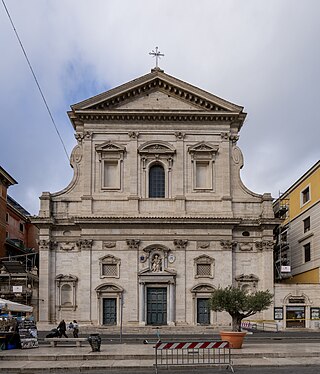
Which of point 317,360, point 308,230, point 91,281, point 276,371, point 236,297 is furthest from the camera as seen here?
point 308,230

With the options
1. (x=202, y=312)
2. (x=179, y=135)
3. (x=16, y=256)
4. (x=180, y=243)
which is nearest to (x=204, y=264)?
(x=180, y=243)

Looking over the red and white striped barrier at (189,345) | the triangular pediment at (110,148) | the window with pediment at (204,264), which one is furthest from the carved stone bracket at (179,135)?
the red and white striped barrier at (189,345)

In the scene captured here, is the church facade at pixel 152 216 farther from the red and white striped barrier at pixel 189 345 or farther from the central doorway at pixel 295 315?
the red and white striped barrier at pixel 189 345

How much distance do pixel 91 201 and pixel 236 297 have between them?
919 inches

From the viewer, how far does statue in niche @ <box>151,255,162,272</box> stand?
167 feet

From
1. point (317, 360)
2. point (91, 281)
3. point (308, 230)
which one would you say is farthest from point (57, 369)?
point (308, 230)

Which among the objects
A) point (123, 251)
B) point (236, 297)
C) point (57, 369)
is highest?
point (123, 251)

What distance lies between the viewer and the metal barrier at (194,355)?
826 inches

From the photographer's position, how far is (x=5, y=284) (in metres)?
52.3

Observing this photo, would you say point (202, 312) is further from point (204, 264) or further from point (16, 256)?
point (16, 256)

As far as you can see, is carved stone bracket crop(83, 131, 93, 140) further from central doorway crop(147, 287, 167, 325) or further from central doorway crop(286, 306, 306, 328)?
central doorway crop(286, 306, 306, 328)

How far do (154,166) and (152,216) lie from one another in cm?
400

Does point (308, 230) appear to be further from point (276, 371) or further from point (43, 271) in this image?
point (276, 371)

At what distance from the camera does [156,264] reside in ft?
167
